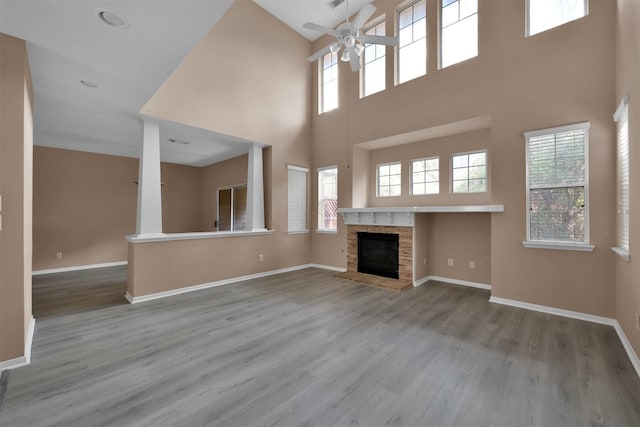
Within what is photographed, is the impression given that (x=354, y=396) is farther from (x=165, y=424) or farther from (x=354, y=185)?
(x=354, y=185)

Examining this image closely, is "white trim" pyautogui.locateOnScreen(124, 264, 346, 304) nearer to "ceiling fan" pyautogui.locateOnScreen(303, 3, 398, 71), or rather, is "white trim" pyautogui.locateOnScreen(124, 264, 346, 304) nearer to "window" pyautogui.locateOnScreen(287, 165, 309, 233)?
"window" pyautogui.locateOnScreen(287, 165, 309, 233)

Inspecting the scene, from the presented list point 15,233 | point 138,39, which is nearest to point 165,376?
point 15,233

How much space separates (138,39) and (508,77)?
4.69 meters

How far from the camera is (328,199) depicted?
6457 mm

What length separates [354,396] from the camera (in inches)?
74.0

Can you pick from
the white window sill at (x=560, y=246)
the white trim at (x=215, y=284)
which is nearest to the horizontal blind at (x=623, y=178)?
the white window sill at (x=560, y=246)

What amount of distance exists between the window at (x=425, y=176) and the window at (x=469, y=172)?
0.29 metres

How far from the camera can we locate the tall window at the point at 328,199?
6328mm

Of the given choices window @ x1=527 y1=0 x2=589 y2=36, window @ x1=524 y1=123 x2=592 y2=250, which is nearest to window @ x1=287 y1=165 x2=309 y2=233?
window @ x1=524 y1=123 x2=592 y2=250

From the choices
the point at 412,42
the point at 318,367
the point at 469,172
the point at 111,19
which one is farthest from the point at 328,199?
the point at 111,19

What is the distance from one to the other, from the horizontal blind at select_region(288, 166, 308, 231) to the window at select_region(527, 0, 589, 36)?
15.3 feet

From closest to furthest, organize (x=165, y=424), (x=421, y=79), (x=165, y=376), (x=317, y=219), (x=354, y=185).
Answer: (x=165, y=424) < (x=165, y=376) < (x=421, y=79) < (x=354, y=185) < (x=317, y=219)

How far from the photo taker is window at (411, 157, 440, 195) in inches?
204

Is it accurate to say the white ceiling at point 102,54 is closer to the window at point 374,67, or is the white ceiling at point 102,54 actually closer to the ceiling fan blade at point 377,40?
the ceiling fan blade at point 377,40
